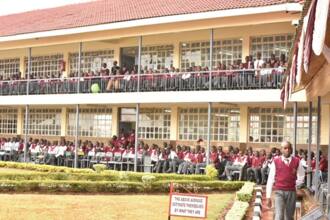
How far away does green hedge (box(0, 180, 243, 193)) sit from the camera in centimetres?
1738

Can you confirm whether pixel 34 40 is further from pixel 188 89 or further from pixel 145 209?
pixel 145 209

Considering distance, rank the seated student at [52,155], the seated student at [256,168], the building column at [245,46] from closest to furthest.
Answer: the seated student at [256,168] → the building column at [245,46] → the seated student at [52,155]

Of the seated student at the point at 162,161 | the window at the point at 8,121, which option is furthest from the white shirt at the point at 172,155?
the window at the point at 8,121

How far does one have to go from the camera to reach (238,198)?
49.4 ft

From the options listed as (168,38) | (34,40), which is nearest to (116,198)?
(168,38)

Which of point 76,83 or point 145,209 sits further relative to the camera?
point 76,83

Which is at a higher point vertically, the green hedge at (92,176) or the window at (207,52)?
the window at (207,52)

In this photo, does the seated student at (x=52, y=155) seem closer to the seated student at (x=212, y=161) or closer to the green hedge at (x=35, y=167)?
the green hedge at (x=35, y=167)

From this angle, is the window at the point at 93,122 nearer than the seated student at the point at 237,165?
No

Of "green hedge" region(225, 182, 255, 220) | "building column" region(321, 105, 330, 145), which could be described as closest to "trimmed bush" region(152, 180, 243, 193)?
"green hedge" region(225, 182, 255, 220)

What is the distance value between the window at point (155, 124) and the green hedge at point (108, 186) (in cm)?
825

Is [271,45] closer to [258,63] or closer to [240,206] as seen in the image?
[258,63]

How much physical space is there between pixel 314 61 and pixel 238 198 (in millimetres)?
6380

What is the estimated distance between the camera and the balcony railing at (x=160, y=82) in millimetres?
21000
